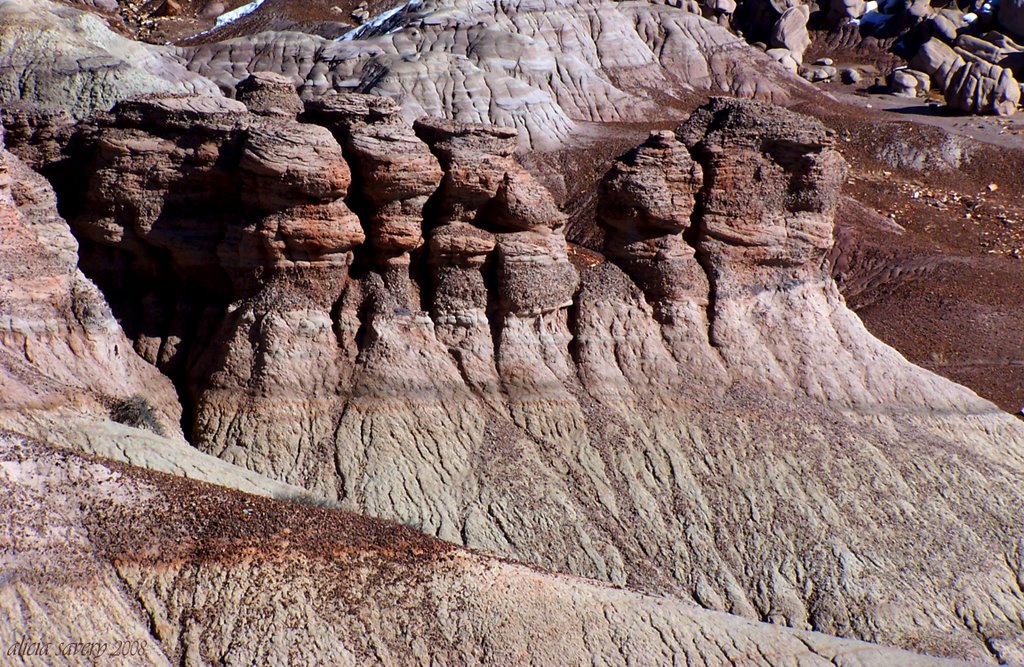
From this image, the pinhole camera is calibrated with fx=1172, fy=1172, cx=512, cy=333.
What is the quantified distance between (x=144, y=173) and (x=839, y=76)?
61.7 m

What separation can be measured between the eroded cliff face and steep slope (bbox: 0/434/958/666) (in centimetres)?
382

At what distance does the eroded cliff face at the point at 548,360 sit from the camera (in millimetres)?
19984

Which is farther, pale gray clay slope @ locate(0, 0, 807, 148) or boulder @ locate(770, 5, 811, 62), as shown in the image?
boulder @ locate(770, 5, 811, 62)

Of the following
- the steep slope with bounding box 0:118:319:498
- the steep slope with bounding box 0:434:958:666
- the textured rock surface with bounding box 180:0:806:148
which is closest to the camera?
the steep slope with bounding box 0:434:958:666

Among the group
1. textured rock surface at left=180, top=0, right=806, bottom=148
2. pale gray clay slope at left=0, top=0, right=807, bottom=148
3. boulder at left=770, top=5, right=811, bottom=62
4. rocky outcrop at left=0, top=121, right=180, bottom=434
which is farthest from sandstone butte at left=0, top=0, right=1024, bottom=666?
boulder at left=770, top=5, right=811, bottom=62

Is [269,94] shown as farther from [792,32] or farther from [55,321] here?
[792,32]

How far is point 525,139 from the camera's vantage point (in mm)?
48062

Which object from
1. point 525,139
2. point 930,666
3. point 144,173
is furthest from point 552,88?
point 930,666

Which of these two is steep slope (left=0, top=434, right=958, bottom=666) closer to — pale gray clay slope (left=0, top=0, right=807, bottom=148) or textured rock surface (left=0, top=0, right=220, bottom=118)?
textured rock surface (left=0, top=0, right=220, bottom=118)

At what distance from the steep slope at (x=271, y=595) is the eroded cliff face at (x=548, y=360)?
382cm

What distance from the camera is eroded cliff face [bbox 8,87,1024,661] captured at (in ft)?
65.6

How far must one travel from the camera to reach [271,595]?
1425cm

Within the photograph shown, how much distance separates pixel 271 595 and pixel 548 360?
8.80 m

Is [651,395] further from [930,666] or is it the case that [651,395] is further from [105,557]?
[105,557]
